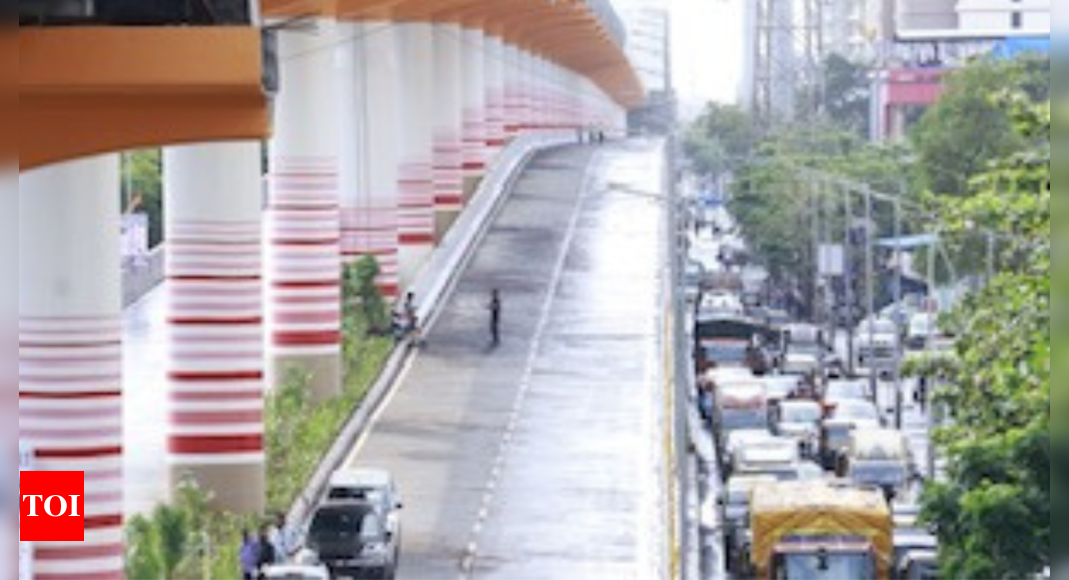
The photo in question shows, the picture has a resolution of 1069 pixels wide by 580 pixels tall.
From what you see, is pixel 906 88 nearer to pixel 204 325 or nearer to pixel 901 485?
pixel 901 485

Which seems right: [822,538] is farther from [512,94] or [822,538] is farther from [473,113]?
[512,94]

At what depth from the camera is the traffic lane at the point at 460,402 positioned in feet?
129

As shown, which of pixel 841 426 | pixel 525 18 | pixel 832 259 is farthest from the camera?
pixel 525 18

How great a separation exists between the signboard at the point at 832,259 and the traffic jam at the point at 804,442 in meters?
2.29

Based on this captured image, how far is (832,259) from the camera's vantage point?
96.2 m

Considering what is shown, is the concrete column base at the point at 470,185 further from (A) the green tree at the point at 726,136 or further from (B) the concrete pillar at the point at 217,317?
(A) the green tree at the point at 726,136

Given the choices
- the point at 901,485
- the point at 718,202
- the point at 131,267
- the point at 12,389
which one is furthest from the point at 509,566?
the point at 718,202

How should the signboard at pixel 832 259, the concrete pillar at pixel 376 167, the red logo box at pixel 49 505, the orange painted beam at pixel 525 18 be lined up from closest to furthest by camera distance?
the red logo box at pixel 49 505 → the orange painted beam at pixel 525 18 → the concrete pillar at pixel 376 167 → the signboard at pixel 832 259

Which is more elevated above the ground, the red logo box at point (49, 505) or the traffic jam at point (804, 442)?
the red logo box at point (49, 505)

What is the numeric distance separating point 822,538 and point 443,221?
3910 cm

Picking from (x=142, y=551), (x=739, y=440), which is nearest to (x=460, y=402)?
(x=739, y=440)

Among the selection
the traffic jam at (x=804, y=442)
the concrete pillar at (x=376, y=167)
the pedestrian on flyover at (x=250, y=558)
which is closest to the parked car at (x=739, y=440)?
the traffic jam at (x=804, y=442)

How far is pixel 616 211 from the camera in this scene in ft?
277

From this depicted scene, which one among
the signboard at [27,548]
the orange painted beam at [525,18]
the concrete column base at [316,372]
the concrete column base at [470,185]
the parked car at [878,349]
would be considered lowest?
the parked car at [878,349]
